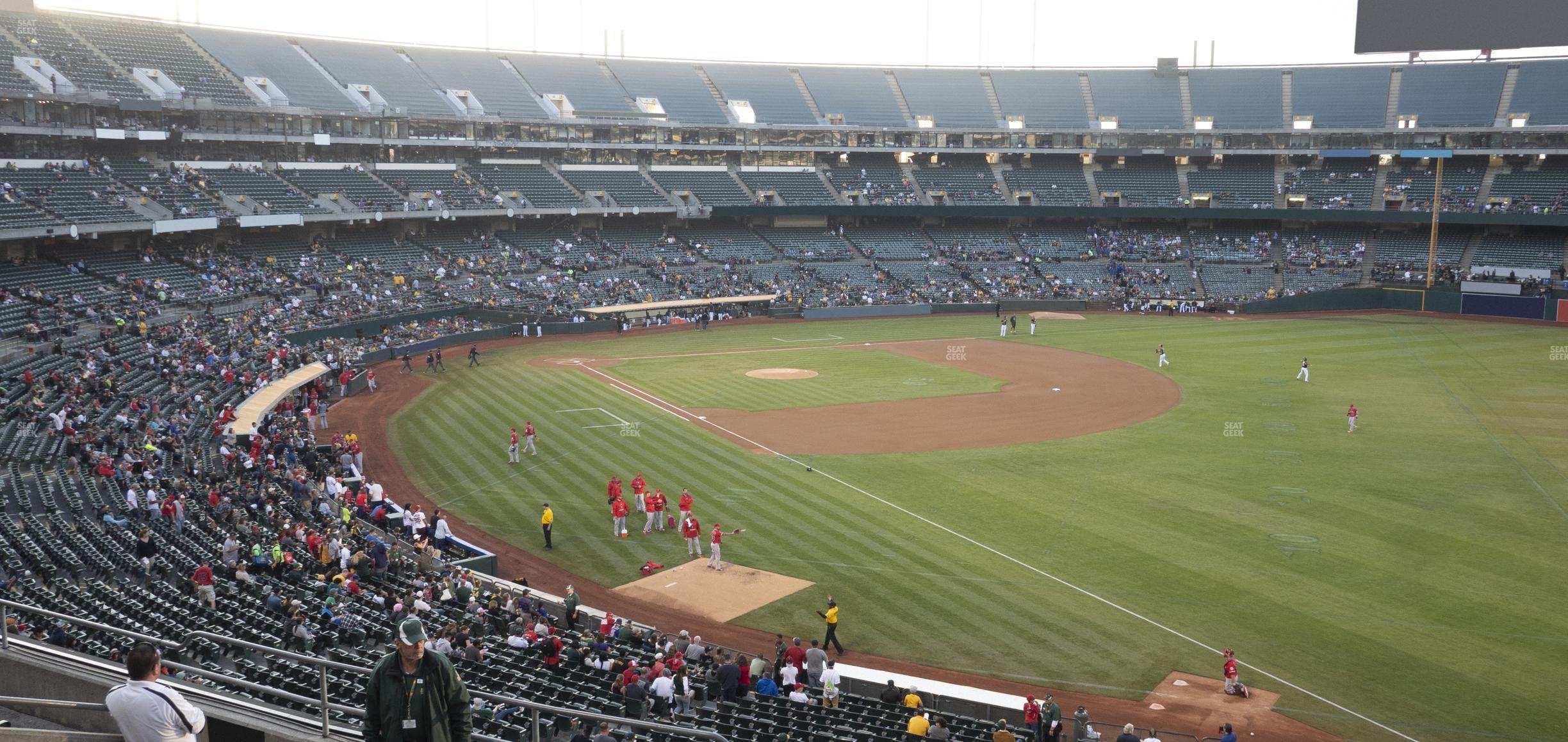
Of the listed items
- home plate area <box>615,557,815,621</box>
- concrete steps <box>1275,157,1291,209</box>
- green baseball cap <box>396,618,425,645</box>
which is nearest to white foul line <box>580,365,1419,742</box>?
home plate area <box>615,557,815,621</box>

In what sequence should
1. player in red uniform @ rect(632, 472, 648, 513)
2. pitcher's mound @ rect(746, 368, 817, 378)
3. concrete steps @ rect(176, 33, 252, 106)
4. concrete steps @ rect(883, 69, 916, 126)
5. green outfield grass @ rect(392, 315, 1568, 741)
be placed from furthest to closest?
concrete steps @ rect(883, 69, 916, 126) → concrete steps @ rect(176, 33, 252, 106) → pitcher's mound @ rect(746, 368, 817, 378) → player in red uniform @ rect(632, 472, 648, 513) → green outfield grass @ rect(392, 315, 1568, 741)

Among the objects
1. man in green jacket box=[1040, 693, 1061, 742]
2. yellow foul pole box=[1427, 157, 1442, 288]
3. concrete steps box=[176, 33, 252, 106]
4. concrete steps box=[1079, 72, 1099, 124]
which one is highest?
concrete steps box=[1079, 72, 1099, 124]

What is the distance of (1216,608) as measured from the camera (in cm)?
2094

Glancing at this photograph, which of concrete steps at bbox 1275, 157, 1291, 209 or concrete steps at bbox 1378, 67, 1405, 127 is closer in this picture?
concrete steps at bbox 1378, 67, 1405, 127

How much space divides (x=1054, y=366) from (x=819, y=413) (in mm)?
15997

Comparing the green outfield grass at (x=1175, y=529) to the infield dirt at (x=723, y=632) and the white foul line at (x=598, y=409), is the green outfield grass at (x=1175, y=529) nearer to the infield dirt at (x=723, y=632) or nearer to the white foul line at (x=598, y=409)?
the white foul line at (x=598, y=409)

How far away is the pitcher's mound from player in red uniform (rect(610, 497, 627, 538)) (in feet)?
72.8

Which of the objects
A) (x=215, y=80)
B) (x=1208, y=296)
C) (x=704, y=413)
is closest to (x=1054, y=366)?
(x=704, y=413)

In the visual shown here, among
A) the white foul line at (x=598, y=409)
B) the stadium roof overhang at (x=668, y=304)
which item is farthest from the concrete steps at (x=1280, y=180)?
the white foul line at (x=598, y=409)

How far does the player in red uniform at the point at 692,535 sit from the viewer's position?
24.5 m

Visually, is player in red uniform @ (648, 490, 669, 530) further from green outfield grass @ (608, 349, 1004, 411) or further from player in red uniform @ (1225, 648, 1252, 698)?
green outfield grass @ (608, 349, 1004, 411)

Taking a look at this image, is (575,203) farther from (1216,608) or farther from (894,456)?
(1216,608)

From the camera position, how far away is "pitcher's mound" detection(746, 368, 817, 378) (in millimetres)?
48156

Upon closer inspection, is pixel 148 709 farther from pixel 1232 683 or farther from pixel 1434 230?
pixel 1434 230
